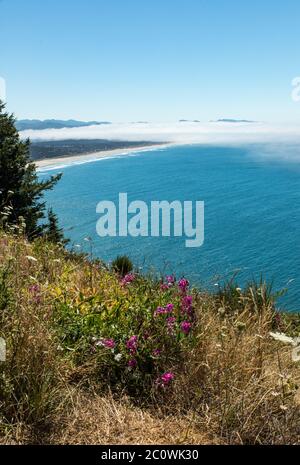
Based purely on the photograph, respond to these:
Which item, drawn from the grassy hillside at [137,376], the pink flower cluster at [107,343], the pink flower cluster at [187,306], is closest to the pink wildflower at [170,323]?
the grassy hillside at [137,376]

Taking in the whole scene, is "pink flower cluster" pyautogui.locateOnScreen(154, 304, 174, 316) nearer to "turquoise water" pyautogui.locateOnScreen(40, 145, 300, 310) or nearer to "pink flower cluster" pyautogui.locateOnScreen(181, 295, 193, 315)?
"pink flower cluster" pyautogui.locateOnScreen(181, 295, 193, 315)

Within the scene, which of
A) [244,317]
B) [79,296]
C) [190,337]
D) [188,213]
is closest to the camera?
[190,337]

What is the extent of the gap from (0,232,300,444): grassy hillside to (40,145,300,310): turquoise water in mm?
1245

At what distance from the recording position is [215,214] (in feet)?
286

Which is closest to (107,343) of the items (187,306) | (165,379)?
(165,379)

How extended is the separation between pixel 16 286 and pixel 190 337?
1582 mm

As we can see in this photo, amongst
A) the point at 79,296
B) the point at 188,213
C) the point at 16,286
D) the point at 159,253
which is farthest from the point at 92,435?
the point at 188,213

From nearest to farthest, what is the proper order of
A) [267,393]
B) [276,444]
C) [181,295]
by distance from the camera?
[276,444], [267,393], [181,295]

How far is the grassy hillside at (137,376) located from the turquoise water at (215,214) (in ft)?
4.08

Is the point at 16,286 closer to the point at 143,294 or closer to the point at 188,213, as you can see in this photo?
the point at 143,294

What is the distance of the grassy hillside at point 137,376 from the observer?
9.97 feet

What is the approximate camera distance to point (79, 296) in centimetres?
464

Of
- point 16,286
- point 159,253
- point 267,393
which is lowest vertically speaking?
point 159,253

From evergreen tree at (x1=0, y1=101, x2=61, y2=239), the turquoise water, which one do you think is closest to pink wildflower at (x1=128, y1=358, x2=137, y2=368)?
the turquoise water
